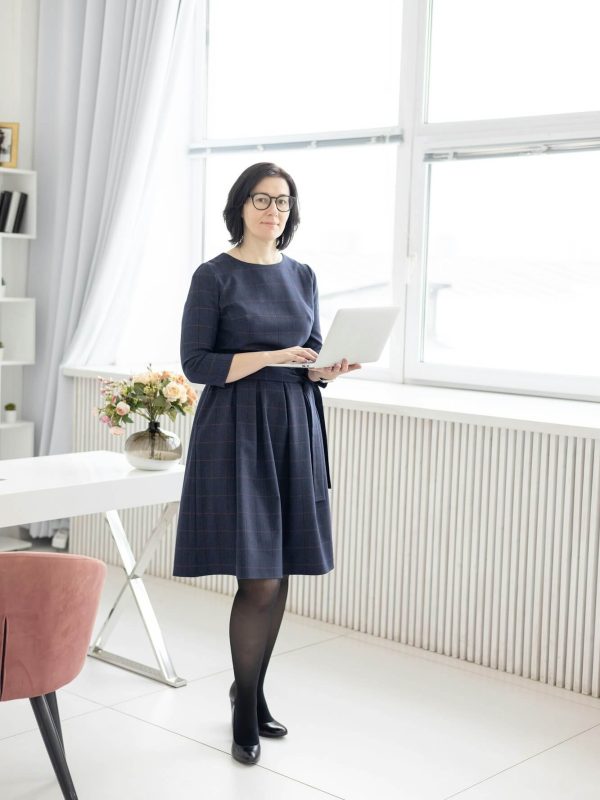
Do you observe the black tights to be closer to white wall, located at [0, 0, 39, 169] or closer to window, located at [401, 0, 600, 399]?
window, located at [401, 0, 600, 399]

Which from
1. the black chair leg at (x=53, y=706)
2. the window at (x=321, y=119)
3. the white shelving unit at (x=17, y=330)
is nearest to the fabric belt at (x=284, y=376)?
the black chair leg at (x=53, y=706)

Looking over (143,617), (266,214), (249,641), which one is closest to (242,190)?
(266,214)

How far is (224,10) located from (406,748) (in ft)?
11.2

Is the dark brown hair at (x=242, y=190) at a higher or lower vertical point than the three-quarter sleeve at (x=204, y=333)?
higher

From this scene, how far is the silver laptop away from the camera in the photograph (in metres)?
2.54

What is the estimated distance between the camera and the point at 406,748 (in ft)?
9.19

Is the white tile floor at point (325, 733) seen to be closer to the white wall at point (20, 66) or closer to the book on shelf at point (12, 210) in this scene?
the book on shelf at point (12, 210)

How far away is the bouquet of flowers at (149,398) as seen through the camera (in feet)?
10.6

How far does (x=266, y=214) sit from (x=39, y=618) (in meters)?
1.13

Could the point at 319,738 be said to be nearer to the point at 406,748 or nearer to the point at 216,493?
the point at 406,748

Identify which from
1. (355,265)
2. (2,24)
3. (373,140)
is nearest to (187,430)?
(355,265)

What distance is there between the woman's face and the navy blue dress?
3.7 inches

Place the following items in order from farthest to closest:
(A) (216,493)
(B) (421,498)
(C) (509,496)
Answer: (B) (421,498) → (C) (509,496) → (A) (216,493)

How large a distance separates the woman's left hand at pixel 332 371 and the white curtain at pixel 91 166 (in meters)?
2.12
